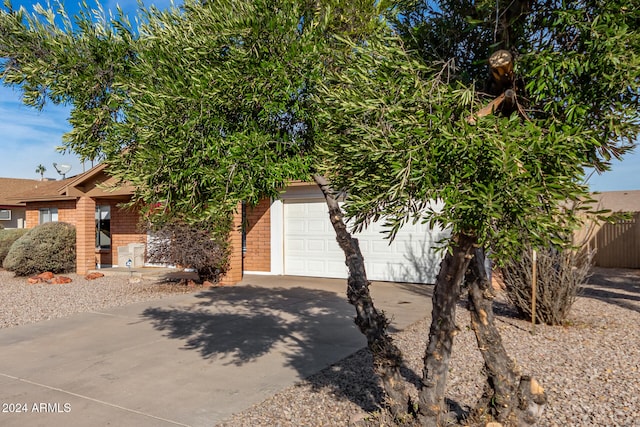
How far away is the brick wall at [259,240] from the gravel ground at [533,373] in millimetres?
5928

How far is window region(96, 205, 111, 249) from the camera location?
727 inches

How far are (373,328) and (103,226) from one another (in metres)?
17.3

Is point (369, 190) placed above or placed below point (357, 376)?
above

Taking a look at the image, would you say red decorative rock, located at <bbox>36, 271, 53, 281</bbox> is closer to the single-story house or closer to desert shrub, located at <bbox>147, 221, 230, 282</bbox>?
the single-story house

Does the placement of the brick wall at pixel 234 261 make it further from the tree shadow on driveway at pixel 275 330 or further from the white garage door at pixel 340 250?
the white garage door at pixel 340 250

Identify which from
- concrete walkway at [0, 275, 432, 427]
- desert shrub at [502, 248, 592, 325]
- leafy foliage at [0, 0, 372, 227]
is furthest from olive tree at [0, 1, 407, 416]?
desert shrub at [502, 248, 592, 325]

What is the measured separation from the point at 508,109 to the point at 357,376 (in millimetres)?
3636

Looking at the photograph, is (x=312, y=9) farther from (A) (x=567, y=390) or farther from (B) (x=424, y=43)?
(A) (x=567, y=390)

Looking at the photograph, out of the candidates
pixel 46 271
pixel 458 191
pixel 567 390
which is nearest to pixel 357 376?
pixel 567 390

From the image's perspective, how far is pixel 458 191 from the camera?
207 centimetres

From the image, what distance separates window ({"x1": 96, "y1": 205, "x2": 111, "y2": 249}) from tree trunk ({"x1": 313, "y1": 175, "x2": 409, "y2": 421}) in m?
16.8

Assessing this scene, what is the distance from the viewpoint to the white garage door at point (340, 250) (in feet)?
40.2

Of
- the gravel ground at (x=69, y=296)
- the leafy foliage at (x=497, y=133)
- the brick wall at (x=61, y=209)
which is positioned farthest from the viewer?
the brick wall at (x=61, y=209)

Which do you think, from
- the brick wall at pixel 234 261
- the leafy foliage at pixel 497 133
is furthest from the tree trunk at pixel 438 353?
the brick wall at pixel 234 261
